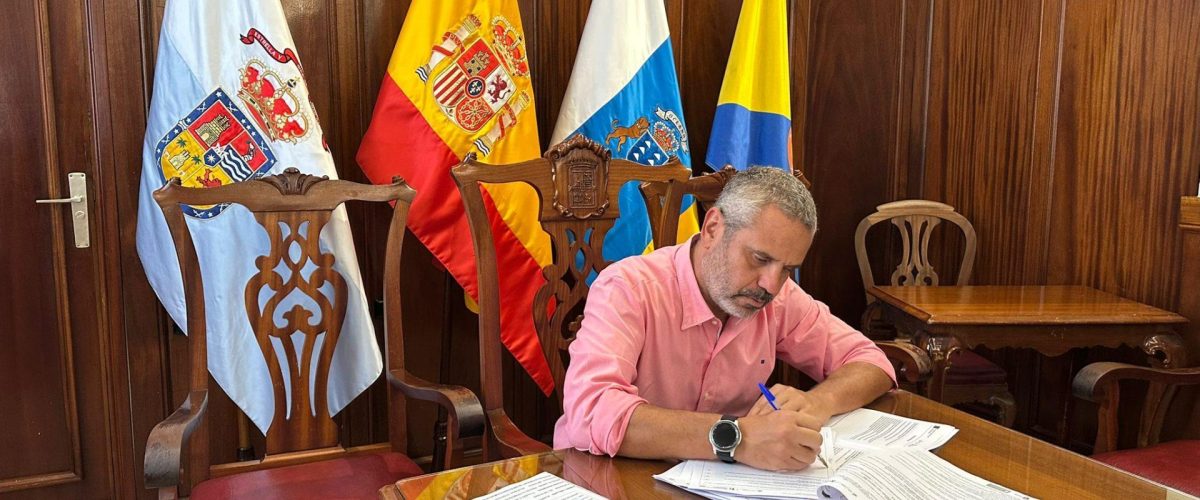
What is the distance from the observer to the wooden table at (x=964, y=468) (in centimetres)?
111

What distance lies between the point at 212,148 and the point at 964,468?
1806 mm

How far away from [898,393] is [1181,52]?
1.62m

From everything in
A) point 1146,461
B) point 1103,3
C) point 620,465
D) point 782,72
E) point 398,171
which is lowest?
point 1146,461

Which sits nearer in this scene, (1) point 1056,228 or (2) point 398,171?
(2) point 398,171

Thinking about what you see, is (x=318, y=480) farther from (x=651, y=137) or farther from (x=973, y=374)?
(x=973, y=374)

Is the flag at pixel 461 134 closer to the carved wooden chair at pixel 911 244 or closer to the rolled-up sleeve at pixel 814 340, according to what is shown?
the rolled-up sleeve at pixel 814 340

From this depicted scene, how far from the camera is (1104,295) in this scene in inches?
102

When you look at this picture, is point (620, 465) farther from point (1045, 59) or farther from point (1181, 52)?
point (1045, 59)

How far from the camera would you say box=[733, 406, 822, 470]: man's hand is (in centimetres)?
115

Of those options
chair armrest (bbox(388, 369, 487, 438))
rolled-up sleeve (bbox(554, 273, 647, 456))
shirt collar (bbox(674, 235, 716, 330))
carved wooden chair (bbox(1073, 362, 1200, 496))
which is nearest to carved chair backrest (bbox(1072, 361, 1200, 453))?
carved wooden chair (bbox(1073, 362, 1200, 496))

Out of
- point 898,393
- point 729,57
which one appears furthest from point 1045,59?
point 898,393

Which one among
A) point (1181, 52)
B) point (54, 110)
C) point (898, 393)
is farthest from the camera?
point (1181, 52)

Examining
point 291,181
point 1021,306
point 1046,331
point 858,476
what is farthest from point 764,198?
point 1021,306

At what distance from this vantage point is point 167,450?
1.38 m
